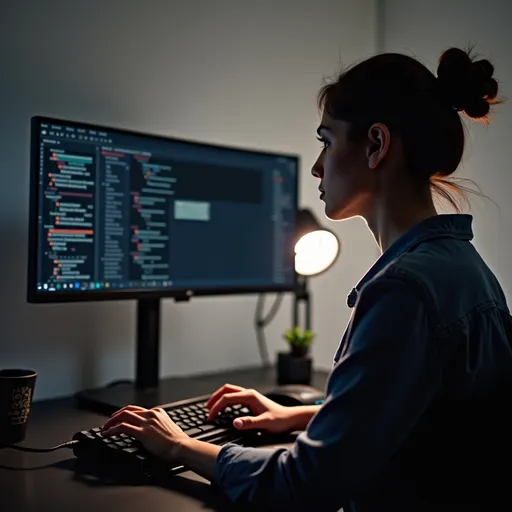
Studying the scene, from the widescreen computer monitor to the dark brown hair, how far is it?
1.66ft

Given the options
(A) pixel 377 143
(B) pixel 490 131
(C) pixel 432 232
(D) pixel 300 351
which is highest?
(B) pixel 490 131

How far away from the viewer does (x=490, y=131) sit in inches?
67.9

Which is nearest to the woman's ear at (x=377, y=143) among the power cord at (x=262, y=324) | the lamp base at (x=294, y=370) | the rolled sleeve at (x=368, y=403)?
the rolled sleeve at (x=368, y=403)

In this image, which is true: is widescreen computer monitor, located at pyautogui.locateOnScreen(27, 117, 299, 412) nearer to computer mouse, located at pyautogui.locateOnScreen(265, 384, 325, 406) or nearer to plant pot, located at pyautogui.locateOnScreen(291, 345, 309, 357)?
plant pot, located at pyautogui.locateOnScreen(291, 345, 309, 357)

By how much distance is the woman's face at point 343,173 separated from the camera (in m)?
0.92

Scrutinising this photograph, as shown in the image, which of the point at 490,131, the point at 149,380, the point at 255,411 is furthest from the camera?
the point at 490,131

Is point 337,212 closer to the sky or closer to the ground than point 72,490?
closer to the sky

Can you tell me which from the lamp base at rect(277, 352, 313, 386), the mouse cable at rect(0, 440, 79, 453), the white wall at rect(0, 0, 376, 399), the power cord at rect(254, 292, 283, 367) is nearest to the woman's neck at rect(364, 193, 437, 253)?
the mouse cable at rect(0, 440, 79, 453)

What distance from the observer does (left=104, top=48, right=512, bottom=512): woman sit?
2.32 ft

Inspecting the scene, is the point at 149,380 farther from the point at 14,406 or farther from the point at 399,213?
the point at 399,213

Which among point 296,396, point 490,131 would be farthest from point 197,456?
point 490,131

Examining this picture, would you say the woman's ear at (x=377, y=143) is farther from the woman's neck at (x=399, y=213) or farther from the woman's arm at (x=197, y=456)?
the woman's arm at (x=197, y=456)

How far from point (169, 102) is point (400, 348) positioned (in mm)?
1064

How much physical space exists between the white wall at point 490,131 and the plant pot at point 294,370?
572 mm
